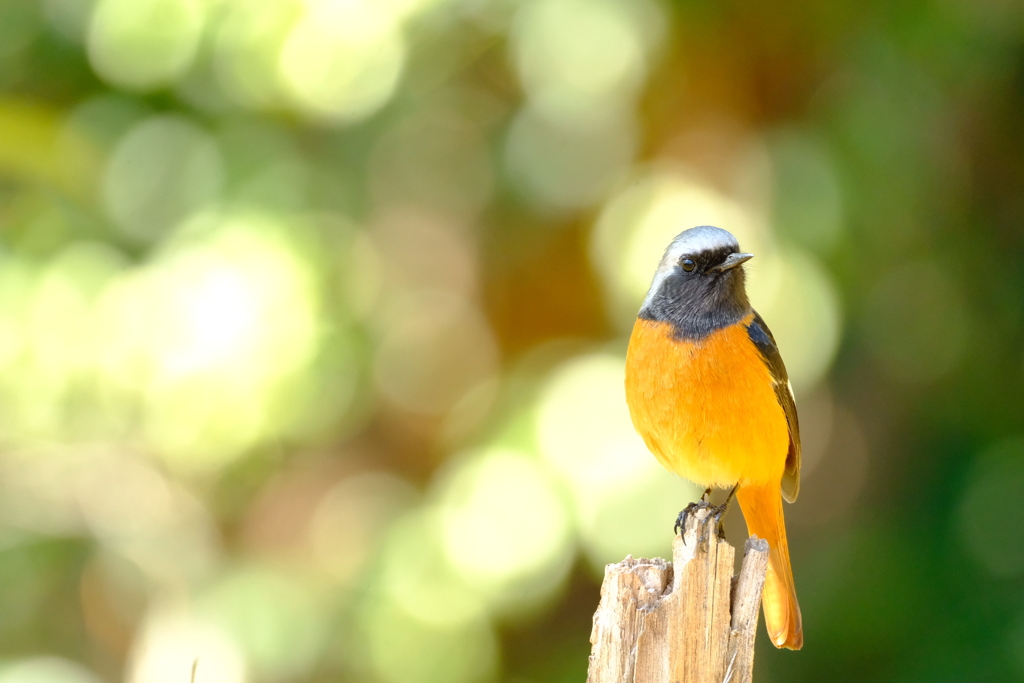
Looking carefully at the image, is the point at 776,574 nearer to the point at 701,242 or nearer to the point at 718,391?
the point at 718,391

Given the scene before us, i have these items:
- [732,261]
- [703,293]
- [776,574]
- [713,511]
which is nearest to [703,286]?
[703,293]

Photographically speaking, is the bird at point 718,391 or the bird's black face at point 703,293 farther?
the bird's black face at point 703,293

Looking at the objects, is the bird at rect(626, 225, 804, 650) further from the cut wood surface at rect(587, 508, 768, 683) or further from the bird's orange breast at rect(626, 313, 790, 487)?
the cut wood surface at rect(587, 508, 768, 683)

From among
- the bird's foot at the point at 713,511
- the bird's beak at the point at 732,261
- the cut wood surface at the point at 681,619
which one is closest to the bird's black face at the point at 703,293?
the bird's beak at the point at 732,261

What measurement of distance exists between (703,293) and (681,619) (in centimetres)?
148

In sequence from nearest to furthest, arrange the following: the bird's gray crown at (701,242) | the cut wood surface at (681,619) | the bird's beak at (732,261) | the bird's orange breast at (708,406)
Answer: the cut wood surface at (681,619) < the bird's orange breast at (708,406) < the bird's beak at (732,261) < the bird's gray crown at (701,242)

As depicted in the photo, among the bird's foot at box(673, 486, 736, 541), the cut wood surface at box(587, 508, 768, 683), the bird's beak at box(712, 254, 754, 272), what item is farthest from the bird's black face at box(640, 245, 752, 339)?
the cut wood surface at box(587, 508, 768, 683)

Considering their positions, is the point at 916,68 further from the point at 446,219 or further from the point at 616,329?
the point at 446,219

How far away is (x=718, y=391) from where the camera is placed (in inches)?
139

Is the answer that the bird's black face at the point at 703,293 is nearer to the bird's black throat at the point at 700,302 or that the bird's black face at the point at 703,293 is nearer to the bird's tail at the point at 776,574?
the bird's black throat at the point at 700,302

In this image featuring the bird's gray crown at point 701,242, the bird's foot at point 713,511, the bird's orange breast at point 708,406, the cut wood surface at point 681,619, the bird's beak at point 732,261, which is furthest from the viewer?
the bird's gray crown at point 701,242

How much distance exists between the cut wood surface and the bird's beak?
129cm

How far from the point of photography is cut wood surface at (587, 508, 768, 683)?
2.72 metres

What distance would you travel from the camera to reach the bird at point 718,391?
139 inches
